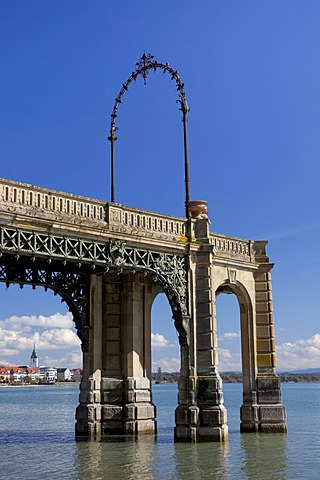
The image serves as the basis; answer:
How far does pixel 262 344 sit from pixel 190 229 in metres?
6.60

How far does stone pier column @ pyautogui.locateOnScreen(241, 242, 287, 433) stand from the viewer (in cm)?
3070

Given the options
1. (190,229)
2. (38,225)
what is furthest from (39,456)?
(190,229)

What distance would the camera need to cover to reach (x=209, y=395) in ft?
90.6

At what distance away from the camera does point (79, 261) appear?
24625 millimetres

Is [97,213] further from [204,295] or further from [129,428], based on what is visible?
[129,428]

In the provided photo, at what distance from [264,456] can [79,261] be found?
374 inches

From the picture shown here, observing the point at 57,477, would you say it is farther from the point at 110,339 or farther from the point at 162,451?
the point at 110,339

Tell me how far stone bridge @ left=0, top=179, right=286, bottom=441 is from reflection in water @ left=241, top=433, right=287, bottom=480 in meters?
1.13

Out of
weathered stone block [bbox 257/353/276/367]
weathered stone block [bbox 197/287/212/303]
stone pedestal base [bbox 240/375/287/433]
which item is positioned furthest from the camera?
weathered stone block [bbox 257/353/276/367]

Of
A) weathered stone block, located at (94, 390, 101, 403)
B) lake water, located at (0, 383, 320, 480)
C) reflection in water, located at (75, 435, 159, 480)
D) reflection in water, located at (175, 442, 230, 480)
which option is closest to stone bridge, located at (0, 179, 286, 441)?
weathered stone block, located at (94, 390, 101, 403)

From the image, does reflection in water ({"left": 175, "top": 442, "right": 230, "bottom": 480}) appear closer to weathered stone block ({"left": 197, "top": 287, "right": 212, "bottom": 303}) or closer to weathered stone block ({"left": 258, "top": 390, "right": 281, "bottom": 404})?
weathered stone block ({"left": 258, "top": 390, "right": 281, "bottom": 404})

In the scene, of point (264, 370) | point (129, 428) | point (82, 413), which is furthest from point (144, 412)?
point (264, 370)

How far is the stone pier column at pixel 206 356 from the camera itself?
27344mm

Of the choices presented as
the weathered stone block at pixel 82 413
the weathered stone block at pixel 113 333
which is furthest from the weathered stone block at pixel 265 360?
the weathered stone block at pixel 82 413
